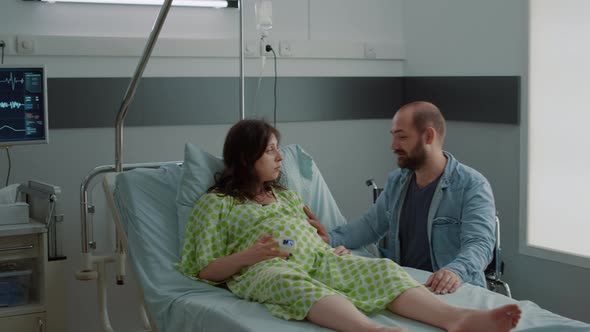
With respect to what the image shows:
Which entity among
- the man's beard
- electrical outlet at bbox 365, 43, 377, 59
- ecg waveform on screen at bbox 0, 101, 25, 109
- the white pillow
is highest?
electrical outlet at bbox 365, 43, 377, 59

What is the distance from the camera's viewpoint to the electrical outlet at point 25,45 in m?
3.79

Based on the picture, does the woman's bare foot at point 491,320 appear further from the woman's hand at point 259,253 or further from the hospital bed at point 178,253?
the woman's hand at point 259,253

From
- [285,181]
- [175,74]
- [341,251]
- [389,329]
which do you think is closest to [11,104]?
[175,74]

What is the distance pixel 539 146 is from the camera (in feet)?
13.3

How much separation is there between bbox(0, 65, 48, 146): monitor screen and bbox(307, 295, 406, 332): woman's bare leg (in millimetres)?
1681

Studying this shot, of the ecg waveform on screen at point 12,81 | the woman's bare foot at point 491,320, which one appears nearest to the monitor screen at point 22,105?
the ecg waveform on screen at point 12,81

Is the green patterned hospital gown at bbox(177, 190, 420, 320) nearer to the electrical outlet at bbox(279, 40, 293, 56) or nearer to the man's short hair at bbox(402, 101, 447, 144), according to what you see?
the man's short hair at bbox(402, 101, 447, 144)

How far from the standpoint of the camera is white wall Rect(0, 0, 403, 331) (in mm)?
3936

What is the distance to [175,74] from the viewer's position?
13.9 feet

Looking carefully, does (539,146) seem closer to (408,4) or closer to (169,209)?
(408,4)

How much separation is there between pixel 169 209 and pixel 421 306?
1105 mm

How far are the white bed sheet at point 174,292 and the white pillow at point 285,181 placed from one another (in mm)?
93

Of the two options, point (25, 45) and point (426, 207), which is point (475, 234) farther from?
point (25, 45)

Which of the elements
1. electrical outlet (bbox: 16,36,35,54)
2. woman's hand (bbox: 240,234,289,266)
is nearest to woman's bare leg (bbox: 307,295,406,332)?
woman's hand (bbox: 240,234,289,266)
